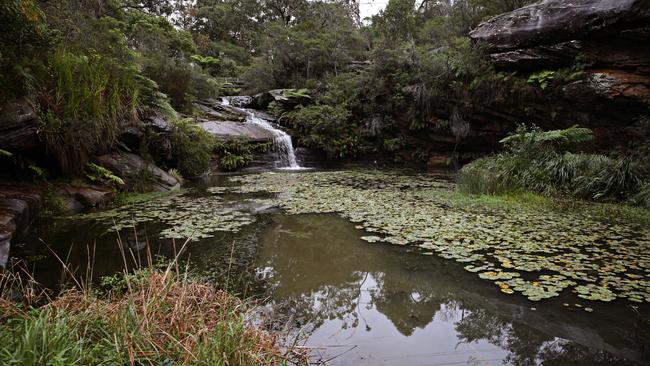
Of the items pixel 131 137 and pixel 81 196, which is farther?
A: pixel 131 137

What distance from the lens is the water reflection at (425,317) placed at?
7.66 ft

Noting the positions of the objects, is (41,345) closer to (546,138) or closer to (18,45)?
(18,45)

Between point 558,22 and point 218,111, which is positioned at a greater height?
point 558,22

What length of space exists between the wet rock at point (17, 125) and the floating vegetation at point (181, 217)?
1.28 m

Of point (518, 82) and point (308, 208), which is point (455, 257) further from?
point (518, 82)

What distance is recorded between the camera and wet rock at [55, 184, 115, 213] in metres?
5.69

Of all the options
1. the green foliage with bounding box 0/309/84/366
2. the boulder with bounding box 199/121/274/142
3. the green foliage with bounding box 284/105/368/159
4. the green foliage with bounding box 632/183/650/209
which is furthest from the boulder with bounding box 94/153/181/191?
the green foliage with bounding box 632/183/650/209

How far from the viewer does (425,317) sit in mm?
2832

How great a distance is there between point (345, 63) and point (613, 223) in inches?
543

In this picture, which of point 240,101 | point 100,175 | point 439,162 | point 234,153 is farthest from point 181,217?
point 240,101

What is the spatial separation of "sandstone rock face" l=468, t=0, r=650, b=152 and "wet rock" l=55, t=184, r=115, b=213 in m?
10.7

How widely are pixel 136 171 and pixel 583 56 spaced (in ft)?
36.5

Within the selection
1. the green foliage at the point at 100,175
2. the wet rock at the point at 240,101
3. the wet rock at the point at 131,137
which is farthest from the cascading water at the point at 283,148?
the green foliage at the point at 100,175

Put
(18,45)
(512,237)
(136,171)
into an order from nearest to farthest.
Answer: (18,45) → (512,237) → (136,171)
